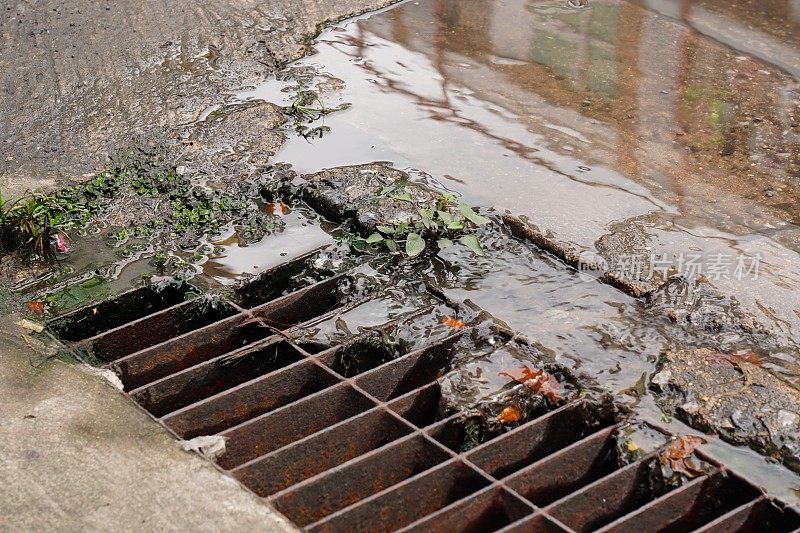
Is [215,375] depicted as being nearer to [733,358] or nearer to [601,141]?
[733,358]

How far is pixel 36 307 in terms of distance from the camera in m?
3.87

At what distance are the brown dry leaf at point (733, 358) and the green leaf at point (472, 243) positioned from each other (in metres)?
1.13

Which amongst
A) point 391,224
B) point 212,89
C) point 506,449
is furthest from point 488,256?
point 212,89

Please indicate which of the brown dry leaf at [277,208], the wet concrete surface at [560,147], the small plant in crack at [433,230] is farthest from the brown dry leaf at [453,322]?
the brown dry leaf at [277,208]

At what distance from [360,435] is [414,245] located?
113 centimetres

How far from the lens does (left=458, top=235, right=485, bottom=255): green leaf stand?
13.9 ft

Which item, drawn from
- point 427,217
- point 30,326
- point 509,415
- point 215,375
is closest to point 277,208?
point 427,217

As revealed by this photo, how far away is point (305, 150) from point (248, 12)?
1892 millimetres

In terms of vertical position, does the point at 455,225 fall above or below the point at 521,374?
above

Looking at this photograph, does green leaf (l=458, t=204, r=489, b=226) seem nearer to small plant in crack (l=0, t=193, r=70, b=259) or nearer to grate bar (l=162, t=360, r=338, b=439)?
grate bar (l=162, t=360, r=338, b=439)

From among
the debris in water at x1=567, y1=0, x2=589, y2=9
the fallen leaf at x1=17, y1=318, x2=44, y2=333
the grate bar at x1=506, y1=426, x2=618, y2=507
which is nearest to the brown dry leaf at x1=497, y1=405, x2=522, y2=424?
the grate bar at x1=506, y1=426, x2=618, y2=507

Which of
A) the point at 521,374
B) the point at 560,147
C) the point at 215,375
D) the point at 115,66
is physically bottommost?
the point at 215,375

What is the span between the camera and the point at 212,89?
225 inches

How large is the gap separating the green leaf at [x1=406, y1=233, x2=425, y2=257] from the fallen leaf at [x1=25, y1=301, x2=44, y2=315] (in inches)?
59.8
